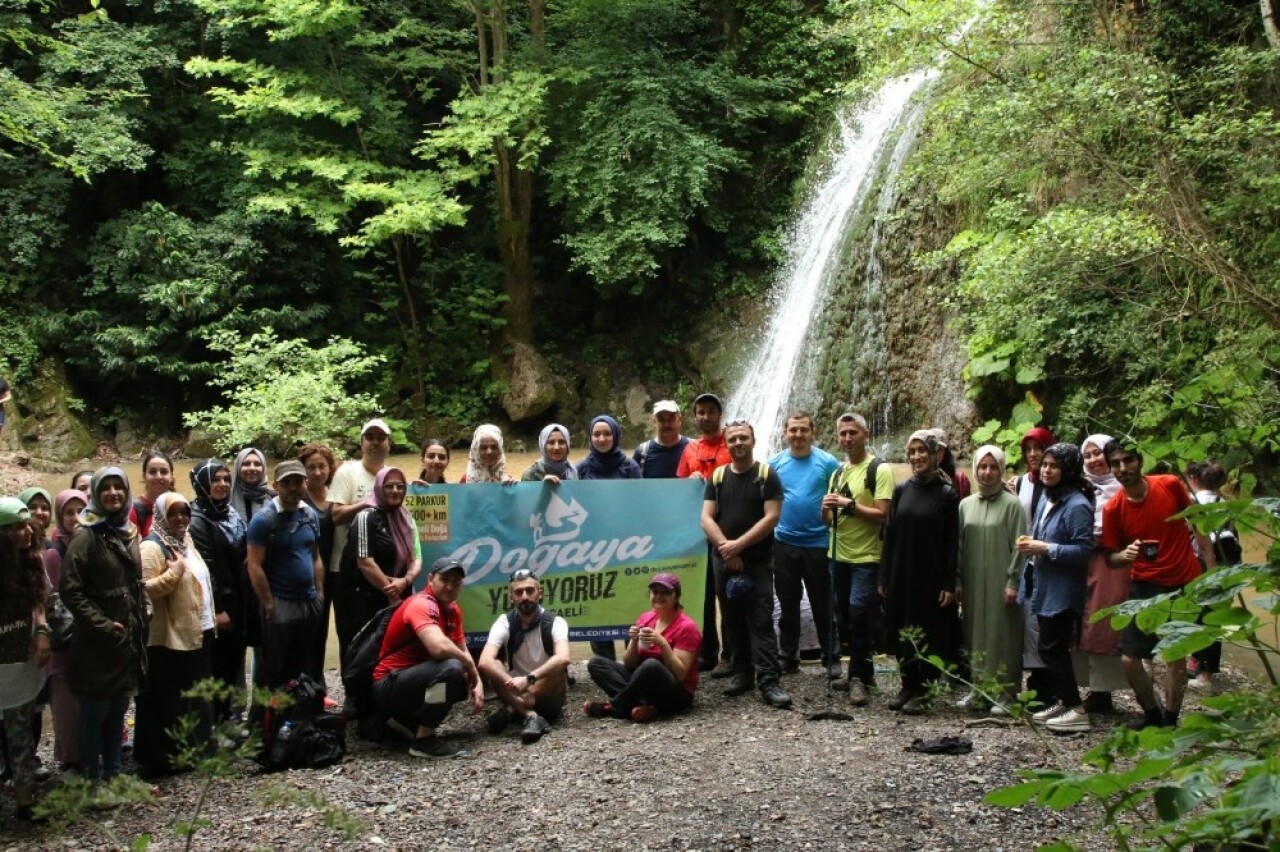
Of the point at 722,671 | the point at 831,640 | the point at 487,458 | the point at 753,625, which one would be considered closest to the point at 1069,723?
the point at 831,640

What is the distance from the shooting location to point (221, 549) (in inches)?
226

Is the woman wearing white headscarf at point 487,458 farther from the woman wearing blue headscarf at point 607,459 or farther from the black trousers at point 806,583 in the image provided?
the black trousers at point 806,583

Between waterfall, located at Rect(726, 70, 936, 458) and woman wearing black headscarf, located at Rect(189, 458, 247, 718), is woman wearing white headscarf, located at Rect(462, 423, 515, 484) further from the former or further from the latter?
waterfall, located at Rect(726, 70, 936, 458)

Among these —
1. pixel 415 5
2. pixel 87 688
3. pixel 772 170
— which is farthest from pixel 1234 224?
pixel 415 5

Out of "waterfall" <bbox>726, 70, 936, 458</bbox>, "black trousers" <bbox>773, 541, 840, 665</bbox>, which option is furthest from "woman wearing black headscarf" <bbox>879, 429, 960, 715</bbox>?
"waterfall" <bbox>726, 70, 936, 458</bbox>

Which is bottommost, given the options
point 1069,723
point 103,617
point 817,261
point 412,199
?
point 1069,723

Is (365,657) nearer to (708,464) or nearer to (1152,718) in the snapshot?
(708,464)

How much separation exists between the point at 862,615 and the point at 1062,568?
1104 millimetres

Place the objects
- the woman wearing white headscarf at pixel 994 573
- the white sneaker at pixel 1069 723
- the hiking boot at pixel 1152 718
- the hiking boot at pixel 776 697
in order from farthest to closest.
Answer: the hiking boot at pixel 776 697, the woman wearing white headscarf at pixel 994 573, the white sneaker at pixel 1069 723, the hiking boot at pixel 1152 718

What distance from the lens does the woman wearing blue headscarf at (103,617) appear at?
477 centimetres

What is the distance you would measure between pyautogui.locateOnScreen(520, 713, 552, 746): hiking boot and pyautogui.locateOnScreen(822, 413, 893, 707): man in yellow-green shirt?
1.71 meters

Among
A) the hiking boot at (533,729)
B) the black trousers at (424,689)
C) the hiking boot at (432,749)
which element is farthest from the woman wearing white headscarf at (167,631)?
the hiking boot at (533,729)

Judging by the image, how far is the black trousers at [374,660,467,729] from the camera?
5.54m

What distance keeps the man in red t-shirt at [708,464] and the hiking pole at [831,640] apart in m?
0.64
